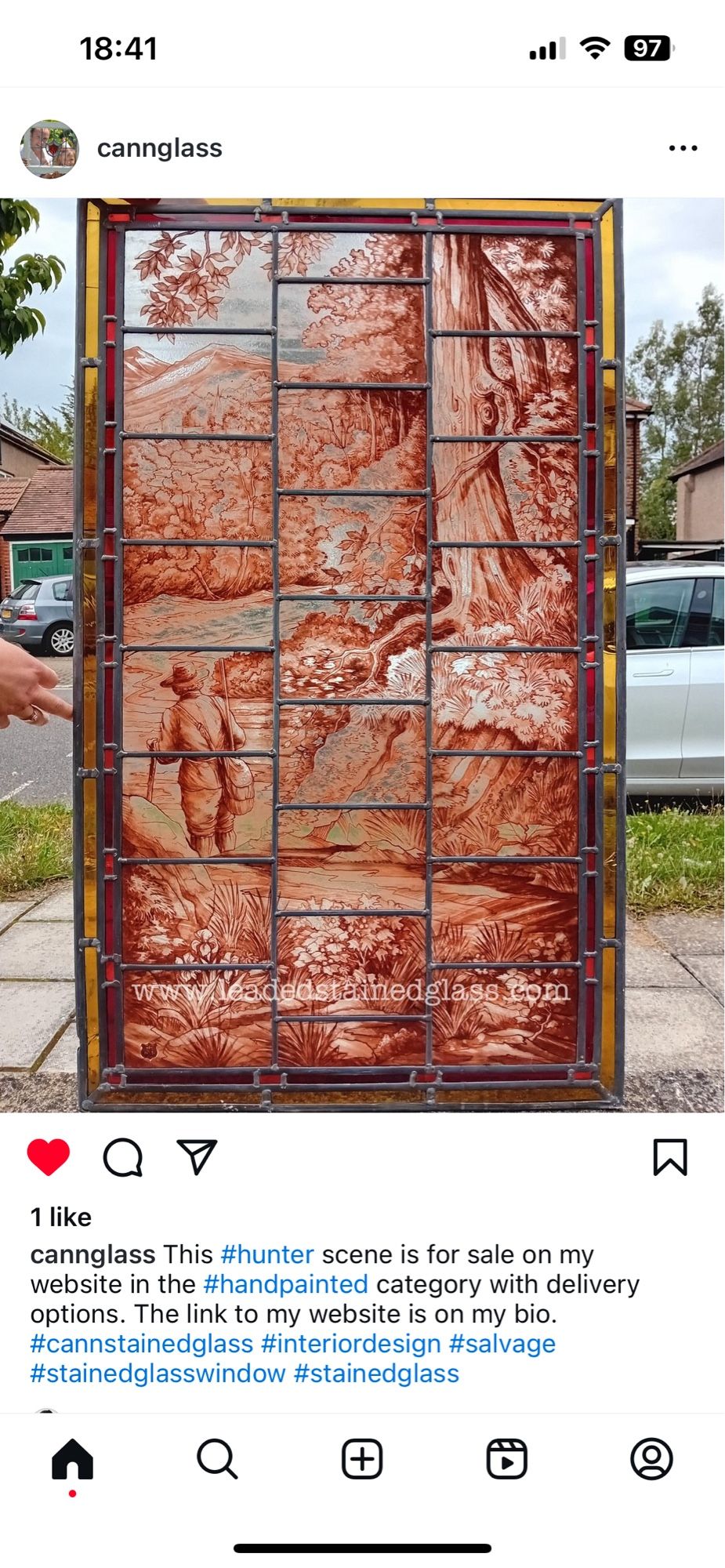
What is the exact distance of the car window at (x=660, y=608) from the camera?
509 cm

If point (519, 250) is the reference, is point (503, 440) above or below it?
below

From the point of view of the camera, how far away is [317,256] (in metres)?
2.18

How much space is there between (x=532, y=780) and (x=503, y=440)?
0.82m

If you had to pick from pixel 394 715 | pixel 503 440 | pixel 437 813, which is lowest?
pixel 437 813

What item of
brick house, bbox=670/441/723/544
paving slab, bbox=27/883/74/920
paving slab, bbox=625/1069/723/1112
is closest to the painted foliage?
paving slab, bbox=625/1069/723/1112

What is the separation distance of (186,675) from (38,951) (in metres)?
1.98

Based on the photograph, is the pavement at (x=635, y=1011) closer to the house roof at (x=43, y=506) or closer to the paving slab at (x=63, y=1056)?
the paving slab at (x=63, y=1056)

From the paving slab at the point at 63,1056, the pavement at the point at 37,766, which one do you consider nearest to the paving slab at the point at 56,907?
the pavement at the point at 37,766

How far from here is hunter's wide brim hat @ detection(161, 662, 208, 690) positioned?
2.29 m

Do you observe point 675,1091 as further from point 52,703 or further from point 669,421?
point 669,421
